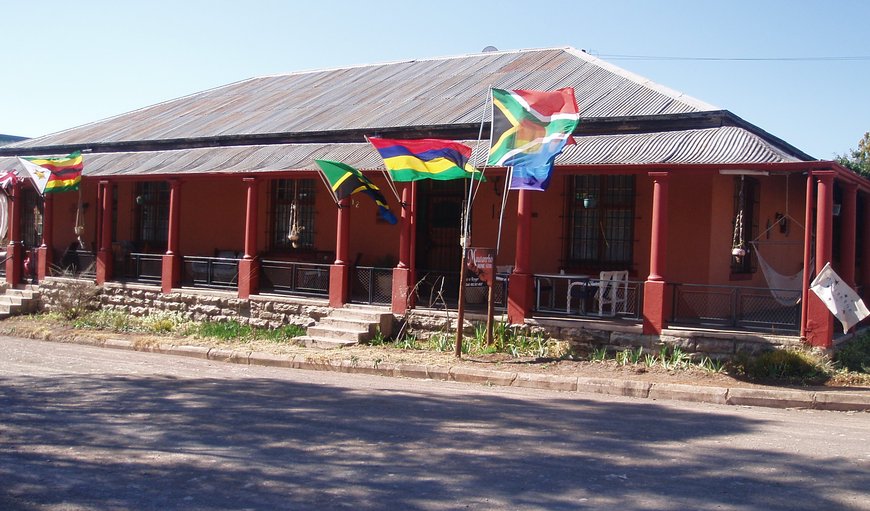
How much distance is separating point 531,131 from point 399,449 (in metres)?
6.77

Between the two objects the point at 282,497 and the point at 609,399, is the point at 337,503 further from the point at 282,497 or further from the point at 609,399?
the point at 609,399

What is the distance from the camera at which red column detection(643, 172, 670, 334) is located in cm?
1323

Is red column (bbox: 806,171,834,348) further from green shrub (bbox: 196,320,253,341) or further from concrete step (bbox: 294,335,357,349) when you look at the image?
green shrub (bbox: 196,320,253,341)

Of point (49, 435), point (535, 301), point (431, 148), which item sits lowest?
point (49, 435)

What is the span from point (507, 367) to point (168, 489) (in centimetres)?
737

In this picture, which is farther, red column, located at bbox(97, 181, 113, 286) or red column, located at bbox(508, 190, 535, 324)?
red column, located at bbox(97, 181, 113, 286)

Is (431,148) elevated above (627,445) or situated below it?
above

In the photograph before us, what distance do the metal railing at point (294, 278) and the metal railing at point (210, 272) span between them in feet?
2.40

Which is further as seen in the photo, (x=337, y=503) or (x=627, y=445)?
(x=627, y=445)

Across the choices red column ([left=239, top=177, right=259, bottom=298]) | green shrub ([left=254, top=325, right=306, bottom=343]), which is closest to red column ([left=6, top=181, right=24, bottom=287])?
red column ([left=239, top=177, right=259, bottom=298])

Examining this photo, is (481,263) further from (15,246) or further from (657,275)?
(15,246)

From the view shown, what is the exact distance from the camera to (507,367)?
13.2 metres

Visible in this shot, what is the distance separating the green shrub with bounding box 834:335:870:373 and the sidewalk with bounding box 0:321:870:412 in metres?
1.02

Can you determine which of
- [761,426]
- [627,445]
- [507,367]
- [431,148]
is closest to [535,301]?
[507,367]
